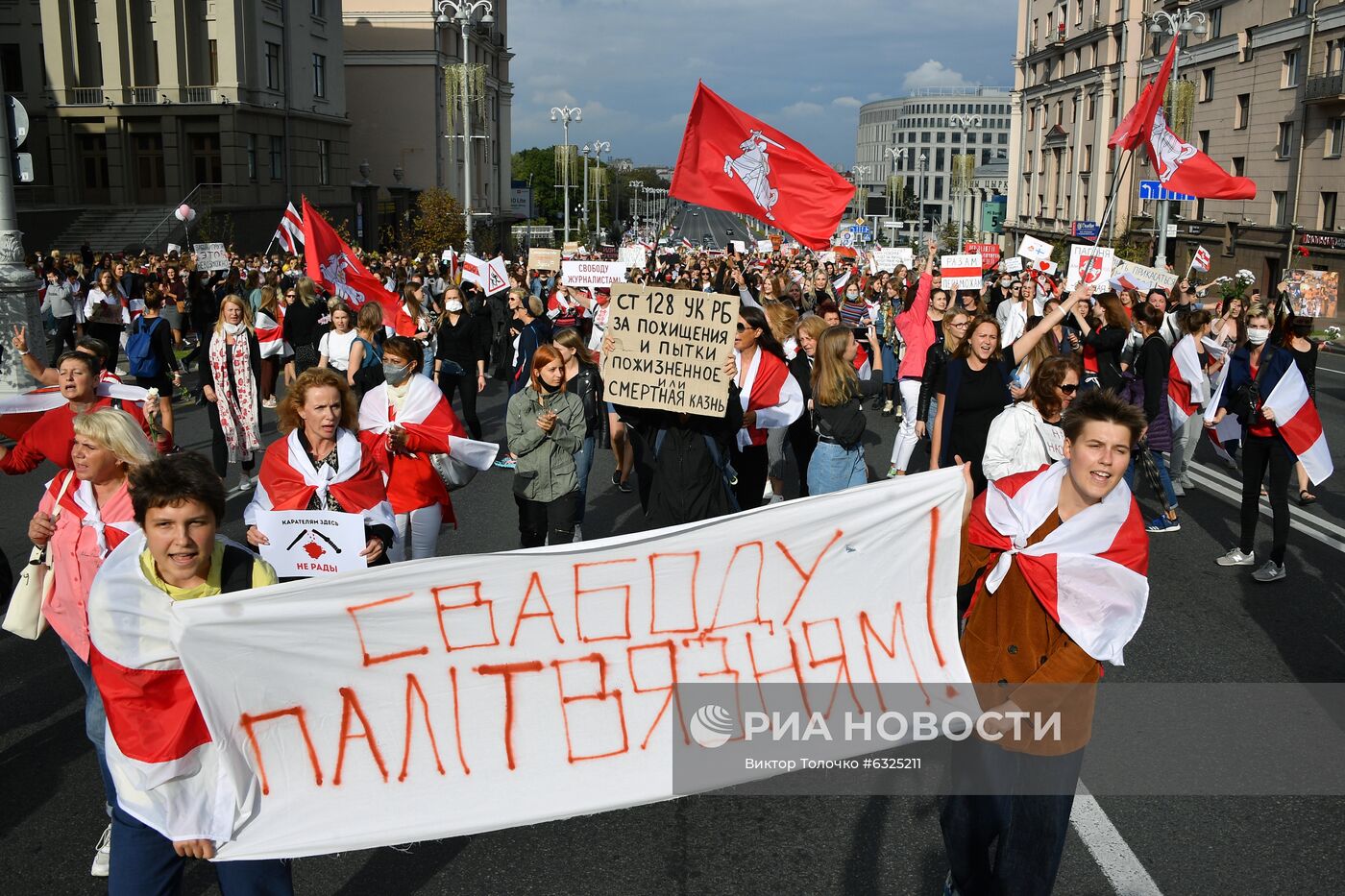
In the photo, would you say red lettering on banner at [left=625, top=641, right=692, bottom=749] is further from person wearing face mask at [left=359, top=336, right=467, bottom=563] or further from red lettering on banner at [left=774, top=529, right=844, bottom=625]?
person wearing face mask at [left=359, top=336, right=467, bottom=563]

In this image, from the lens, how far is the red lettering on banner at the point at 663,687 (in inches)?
161

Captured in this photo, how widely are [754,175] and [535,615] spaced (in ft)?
21.2

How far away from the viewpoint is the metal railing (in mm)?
41562

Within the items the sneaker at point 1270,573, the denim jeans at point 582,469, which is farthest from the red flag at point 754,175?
the sneaker at point 1270,573

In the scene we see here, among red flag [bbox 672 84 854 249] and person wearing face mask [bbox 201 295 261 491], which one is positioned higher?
red flag [bbox 672 84 854 249]

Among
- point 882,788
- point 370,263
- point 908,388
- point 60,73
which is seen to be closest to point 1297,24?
point 370,263

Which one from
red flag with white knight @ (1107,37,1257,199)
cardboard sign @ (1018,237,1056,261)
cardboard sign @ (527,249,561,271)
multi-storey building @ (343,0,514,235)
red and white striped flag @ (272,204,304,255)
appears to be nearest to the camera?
red flag with white knight @ (1107,37,1257,199)

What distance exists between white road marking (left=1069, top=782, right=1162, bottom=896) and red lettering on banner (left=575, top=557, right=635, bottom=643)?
1603 millimetres

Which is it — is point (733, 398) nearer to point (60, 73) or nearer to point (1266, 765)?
point (1266, 765)

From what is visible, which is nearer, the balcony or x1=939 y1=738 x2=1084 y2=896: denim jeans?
x1=939 y1=738 x2=1084 y2=896: denim jeans

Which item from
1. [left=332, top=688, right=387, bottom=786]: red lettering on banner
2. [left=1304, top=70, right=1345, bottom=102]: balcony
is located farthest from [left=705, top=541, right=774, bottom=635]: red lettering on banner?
[left=1304, top=70, right=1345, bottom=102]: balcony

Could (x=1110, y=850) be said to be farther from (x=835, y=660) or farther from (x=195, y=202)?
(x=195, y=202)

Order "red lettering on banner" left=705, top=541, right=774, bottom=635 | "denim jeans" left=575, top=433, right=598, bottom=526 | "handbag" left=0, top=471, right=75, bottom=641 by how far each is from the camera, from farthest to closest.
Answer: "denim jeans" left=575, top=433, right=598, bottom=526 → "handbag" left=0, top=471, right=75, bottom=641 → "red lettering on banner" left=705, top=541, right=774, bottom=635

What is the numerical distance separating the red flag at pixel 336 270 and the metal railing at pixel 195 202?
28.0 metres
